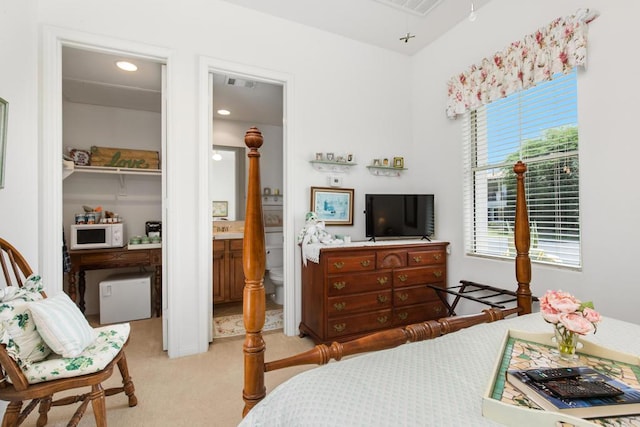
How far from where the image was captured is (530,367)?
95 cm

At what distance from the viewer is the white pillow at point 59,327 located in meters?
1.39

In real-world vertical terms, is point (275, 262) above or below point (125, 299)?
above

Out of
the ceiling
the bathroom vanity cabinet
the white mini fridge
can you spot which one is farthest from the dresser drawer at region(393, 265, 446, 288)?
the white mini fridge

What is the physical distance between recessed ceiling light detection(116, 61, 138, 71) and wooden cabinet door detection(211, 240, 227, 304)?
80.8 inches

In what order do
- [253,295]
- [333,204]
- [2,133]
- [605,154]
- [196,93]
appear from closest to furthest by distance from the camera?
[253,295]
[2,133]
[605,154]
[196,93]
[333,204]

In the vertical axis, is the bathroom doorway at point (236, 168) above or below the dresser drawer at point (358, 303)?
above

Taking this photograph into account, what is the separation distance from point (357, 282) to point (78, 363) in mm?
1907

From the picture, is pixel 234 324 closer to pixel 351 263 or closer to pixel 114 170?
pixel 351 263

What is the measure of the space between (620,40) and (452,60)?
1.41 metres

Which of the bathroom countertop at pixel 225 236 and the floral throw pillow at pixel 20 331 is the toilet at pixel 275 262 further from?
the floral throw pillow at pixel 20 331

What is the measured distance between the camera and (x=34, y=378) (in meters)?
1.34

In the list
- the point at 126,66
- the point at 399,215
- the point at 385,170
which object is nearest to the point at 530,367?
the point at 399,215

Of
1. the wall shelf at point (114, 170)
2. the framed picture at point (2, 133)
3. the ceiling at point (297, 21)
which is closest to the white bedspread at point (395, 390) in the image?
the framed picture at point (2, 133)

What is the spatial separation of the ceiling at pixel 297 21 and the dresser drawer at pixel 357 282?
2.17 metres
